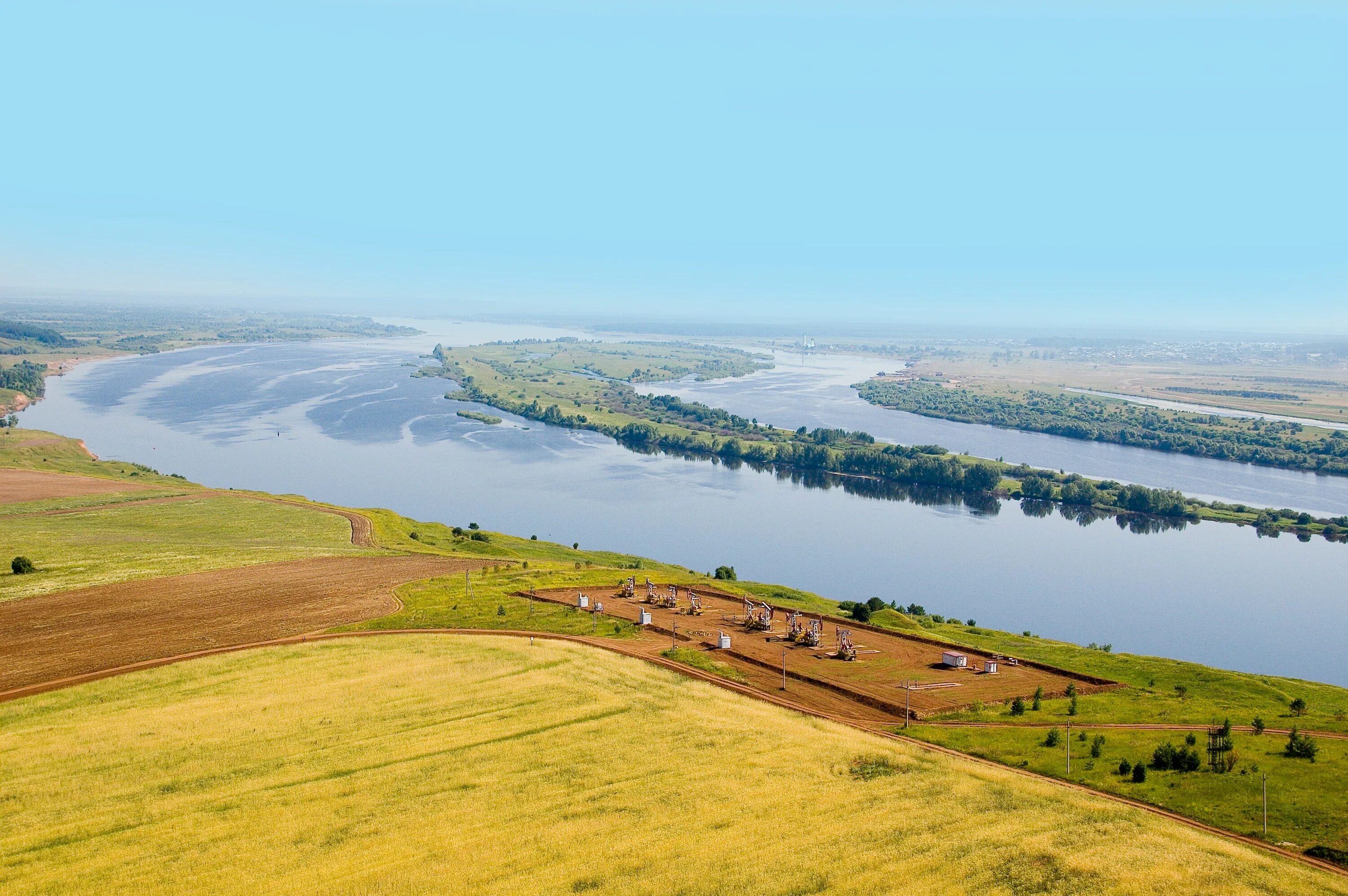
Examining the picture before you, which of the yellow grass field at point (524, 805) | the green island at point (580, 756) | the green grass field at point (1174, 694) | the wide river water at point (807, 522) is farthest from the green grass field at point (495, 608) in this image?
the wide river water at point (807, 522)

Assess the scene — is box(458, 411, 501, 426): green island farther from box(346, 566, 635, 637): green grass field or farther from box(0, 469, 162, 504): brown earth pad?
box(346, 566, 635, 637): green grass field

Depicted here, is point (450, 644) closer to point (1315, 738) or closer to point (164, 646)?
point (164, 646)

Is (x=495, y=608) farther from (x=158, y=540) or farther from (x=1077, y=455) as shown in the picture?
(x=1077, y=455)

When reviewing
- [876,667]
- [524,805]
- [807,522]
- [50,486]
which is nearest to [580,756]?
[524,805]

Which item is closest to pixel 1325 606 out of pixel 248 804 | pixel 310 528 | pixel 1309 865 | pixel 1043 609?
pixel 1043 609

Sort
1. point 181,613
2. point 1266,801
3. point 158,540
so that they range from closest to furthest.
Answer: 1. point 1266,801
2. point 181,613
3. point 158,540
